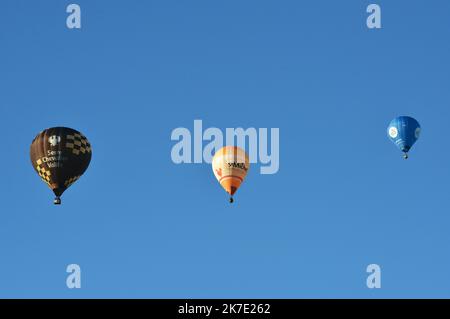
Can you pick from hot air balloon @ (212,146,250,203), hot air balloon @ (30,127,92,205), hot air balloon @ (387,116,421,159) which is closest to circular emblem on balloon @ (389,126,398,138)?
hot air balloon @ (387,116,421,159)

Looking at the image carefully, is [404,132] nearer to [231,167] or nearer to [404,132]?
[404,132]

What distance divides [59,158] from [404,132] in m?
21.8

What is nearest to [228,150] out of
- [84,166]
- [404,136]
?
[84,166]

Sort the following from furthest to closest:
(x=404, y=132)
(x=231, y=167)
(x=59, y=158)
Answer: (x=404, y=132)
(x=231, y=167)
(x=59, y=158)

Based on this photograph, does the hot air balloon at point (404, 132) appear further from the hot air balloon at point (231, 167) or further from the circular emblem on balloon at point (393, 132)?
the hot air balloon at point (231, 167)

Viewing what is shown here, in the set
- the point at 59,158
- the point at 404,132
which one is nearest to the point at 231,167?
the point at 59,158

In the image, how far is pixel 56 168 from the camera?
56031 mm

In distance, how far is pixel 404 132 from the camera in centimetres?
6850

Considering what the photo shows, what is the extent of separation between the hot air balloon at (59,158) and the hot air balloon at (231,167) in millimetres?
6765
